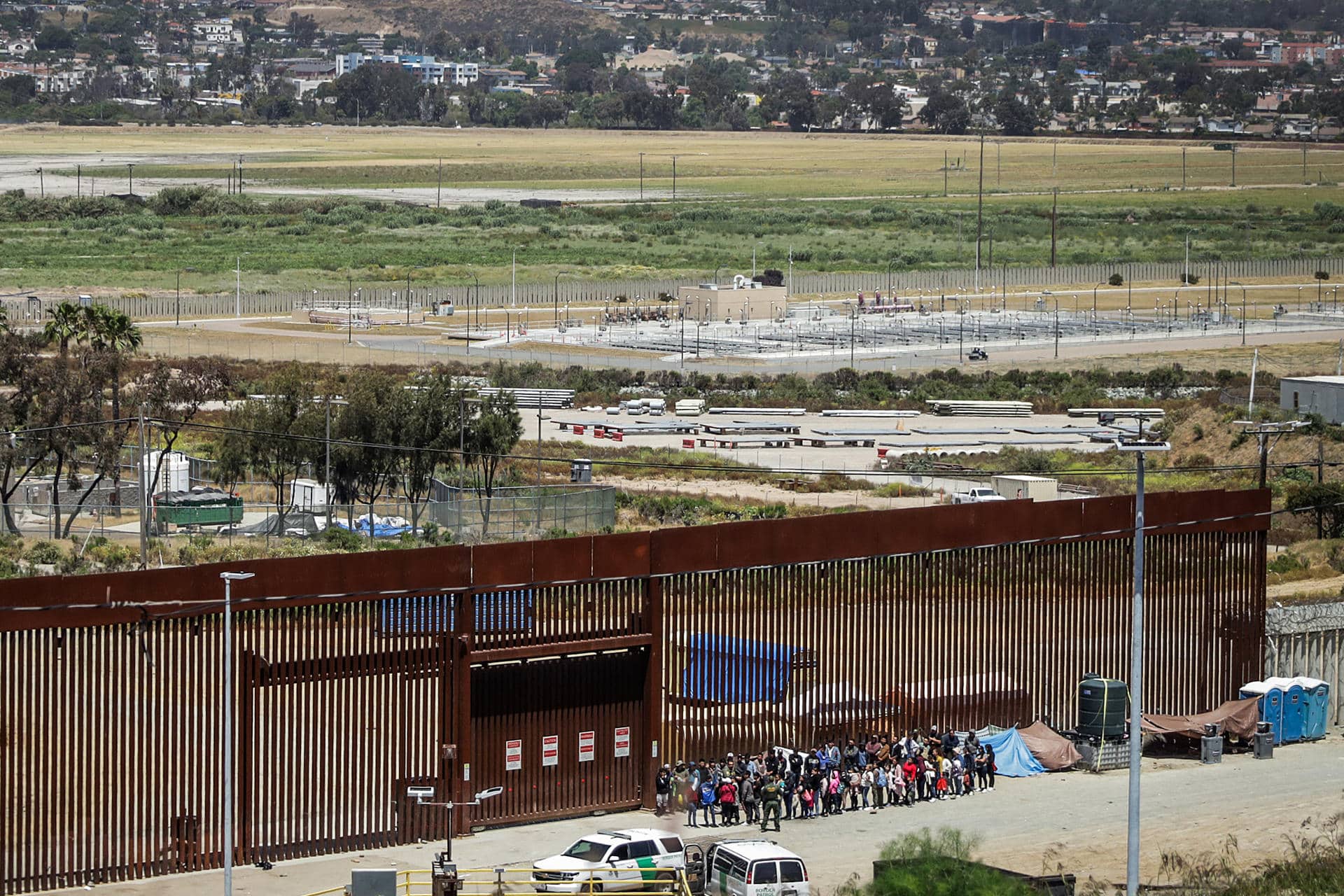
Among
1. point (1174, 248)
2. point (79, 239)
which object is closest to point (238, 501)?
point (79, 239)

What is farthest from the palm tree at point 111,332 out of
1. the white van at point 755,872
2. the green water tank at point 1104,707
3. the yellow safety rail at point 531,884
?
the white van at point 755,872

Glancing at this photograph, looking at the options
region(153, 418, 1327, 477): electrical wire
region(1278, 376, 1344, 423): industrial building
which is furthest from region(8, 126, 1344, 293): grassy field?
region(1278, 376, 1344, 423): industrial building

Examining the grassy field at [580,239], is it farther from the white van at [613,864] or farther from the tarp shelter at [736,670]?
the white van at [613,864]

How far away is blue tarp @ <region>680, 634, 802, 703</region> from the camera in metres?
30.9

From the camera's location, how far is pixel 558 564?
29453mm

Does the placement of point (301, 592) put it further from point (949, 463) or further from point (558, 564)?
point (949, 463)

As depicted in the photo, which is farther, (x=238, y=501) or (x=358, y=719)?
(x=238, y=501)

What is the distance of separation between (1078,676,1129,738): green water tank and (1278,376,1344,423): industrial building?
39.3 m

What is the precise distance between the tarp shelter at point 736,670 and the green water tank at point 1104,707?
5391 millimetres

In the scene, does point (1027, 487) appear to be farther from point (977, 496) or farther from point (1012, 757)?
point (1012, 757)

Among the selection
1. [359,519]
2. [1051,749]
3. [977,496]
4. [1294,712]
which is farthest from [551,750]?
[977,496]

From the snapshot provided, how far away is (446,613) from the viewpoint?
1134 inches

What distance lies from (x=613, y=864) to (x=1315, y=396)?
169ft

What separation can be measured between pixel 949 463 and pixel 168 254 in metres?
94.0
